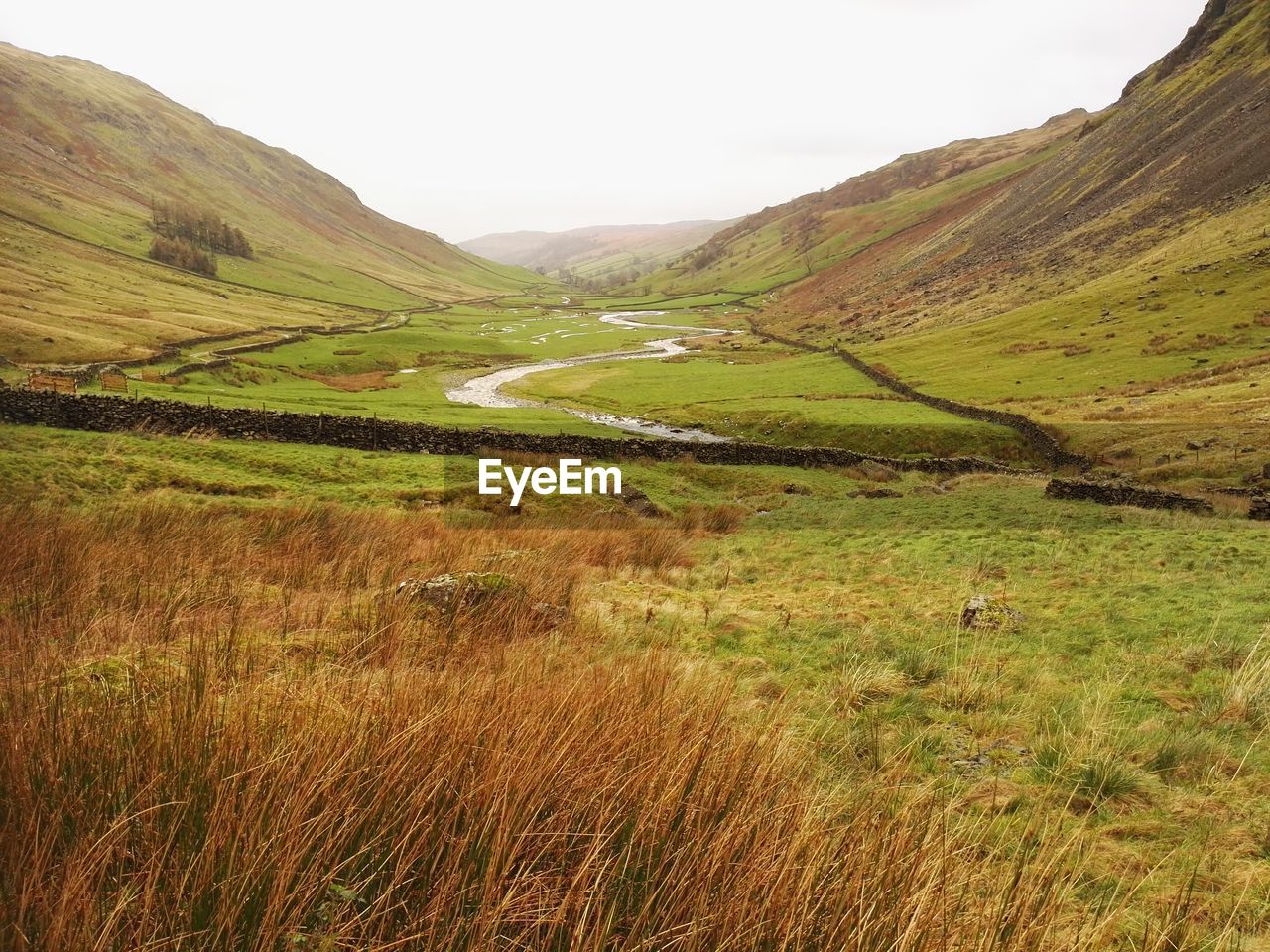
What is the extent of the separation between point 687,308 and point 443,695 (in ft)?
544

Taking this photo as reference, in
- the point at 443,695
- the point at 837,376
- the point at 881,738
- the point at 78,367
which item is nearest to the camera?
the point at 443,695

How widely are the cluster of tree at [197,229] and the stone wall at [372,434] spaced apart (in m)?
146

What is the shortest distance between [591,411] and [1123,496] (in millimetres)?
36902

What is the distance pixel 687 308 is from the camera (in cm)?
16200

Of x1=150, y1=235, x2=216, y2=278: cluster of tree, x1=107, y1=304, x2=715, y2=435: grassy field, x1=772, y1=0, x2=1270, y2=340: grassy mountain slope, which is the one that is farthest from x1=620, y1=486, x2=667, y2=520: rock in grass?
x1=150, y1=235, x2=216, y2=278: cluster of tree

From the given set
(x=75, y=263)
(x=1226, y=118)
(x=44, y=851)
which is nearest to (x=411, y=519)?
(x=44, y=851)

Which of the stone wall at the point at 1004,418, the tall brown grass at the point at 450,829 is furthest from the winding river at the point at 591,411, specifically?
the tall brown grass at the point at 450,829

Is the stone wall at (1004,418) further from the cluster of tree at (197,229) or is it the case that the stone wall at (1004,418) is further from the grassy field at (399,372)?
the cluster of tree at (197,229)

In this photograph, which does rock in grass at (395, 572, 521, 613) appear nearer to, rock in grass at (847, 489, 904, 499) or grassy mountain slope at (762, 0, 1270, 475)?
rock in grass at (847, 489, 904, 499)

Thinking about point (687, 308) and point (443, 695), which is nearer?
point (443, 695)

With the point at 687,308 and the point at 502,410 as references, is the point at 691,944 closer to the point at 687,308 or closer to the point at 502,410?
the point at 502,410

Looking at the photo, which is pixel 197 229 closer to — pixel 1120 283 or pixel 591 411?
pixel 591 411

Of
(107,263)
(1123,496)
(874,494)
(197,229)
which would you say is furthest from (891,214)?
(197,229)

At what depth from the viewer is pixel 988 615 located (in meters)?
8.95
